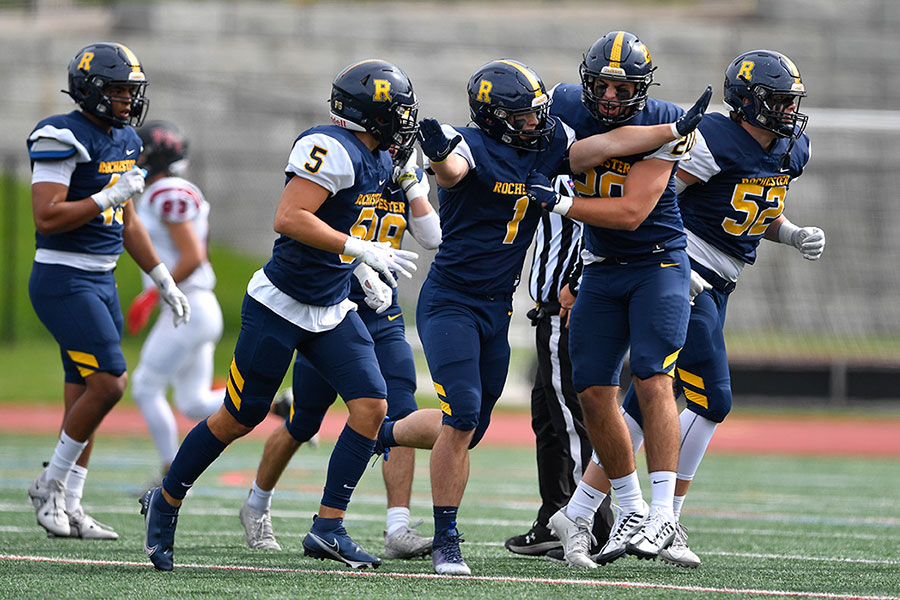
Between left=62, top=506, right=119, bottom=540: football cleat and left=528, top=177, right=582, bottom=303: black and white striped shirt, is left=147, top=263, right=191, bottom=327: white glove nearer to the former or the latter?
left=62, top=506, right=119, bottom=540: football cleat

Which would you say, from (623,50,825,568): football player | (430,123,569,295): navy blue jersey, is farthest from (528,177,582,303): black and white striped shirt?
(430,123,569,295): navy blue jersey

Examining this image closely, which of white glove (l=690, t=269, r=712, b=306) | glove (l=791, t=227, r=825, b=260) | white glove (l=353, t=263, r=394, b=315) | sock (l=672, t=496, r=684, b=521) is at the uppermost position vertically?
glove (l=791, t=227, r=825, b=260)

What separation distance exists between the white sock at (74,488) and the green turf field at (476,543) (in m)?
0.20

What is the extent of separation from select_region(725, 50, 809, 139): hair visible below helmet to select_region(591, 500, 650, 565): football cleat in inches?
65.6

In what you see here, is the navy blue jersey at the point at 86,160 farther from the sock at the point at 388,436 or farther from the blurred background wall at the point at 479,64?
the blurred background wall at the point at 479,64

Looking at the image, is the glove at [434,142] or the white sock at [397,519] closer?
the glove at [434,142]

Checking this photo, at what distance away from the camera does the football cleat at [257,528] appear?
5.39m

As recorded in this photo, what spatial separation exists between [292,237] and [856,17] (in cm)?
2175

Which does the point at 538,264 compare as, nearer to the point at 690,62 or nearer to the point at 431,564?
the point at 431,564

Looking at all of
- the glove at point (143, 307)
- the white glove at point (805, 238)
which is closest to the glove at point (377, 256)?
the white glove at point (805, 238)

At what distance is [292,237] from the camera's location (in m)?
4.43

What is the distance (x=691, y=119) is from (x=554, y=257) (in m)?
1.17

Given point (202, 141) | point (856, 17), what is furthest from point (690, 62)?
point (202, 141)

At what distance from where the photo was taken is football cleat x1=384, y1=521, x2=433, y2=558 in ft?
17.0
